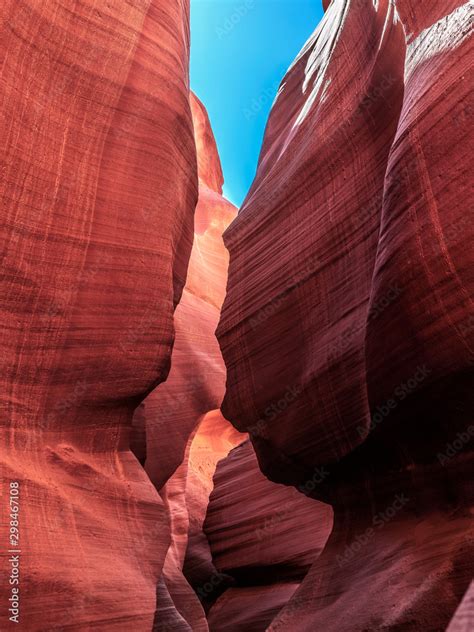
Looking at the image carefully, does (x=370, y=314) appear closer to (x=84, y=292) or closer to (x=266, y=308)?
(x=266, y=308)

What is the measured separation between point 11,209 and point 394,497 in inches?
125

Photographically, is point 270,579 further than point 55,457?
Yes

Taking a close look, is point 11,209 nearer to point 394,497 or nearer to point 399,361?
point 399,361

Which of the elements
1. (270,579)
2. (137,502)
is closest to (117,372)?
(137,502)

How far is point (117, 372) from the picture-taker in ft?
15.1

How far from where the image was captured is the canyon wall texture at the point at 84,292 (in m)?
3.84

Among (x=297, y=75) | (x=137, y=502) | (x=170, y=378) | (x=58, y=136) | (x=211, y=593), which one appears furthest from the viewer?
(x=211, y=593)

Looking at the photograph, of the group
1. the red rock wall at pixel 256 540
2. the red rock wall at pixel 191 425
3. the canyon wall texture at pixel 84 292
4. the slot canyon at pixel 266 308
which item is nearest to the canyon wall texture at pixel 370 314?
the slot canyon at pixel 266 308

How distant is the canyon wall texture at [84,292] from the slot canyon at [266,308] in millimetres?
16

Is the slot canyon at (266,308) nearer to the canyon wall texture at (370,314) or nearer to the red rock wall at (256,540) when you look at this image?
the canyon wall texture at (370,314)

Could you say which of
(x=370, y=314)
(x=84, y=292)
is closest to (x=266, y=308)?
(x=370, y=314)

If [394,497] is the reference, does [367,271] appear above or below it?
above

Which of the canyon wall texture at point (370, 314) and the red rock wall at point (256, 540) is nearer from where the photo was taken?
the canyon wall texture at point (370, 314)

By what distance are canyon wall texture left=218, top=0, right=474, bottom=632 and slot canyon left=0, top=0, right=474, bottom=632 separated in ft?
0.06
